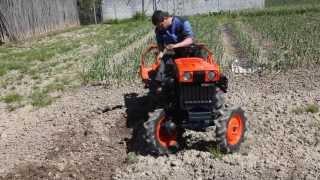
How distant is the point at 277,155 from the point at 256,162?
0.36 m

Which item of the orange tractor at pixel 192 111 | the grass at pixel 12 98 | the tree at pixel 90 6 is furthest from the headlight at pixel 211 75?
the tree at pixel 90 6

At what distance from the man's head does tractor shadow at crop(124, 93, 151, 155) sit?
127 cm

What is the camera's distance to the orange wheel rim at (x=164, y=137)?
609cm

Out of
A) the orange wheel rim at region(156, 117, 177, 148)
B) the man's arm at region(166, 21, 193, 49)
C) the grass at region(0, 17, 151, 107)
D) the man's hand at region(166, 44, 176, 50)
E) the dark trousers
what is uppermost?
the man's arm at region(166, 21, 193, 49)

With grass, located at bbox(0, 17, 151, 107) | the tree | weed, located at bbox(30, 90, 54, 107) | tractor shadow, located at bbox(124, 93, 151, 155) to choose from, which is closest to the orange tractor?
tractor shadow, located at bbox(124, 93, 151, 155)

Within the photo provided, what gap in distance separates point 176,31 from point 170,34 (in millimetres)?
84

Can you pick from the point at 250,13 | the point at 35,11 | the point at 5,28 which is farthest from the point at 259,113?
the point at 250,13

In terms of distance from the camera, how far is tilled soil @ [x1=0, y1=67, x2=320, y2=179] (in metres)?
5.81

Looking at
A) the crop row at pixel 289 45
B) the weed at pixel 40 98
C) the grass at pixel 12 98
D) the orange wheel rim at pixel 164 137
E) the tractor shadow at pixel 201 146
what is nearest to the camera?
the orange wheel rim at pixel 164 137

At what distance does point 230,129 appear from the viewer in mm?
6141

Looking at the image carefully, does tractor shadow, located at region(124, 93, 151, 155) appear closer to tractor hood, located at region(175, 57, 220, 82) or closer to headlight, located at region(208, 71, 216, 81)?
tractor hood, located at region(175, 57, 220, 82)

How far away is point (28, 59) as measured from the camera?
46.8 feet

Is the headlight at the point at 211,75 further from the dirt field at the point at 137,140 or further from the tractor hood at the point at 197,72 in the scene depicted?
the dirt field at the point at 137,140

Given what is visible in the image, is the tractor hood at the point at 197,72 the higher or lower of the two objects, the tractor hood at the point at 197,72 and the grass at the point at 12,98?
the higher
